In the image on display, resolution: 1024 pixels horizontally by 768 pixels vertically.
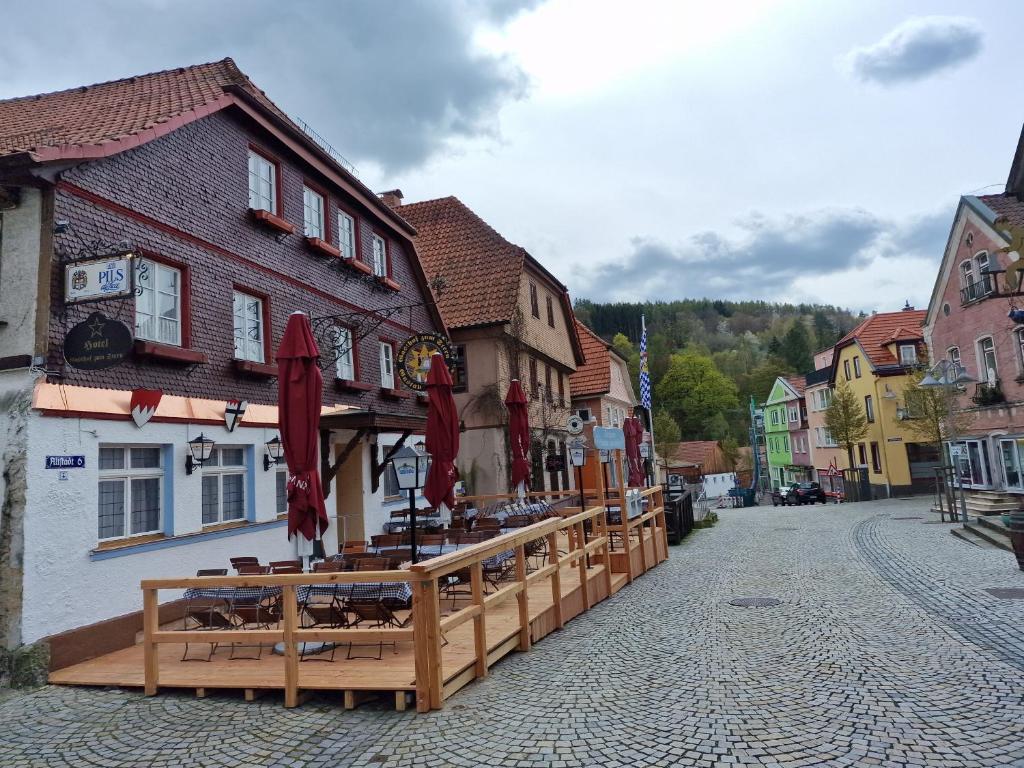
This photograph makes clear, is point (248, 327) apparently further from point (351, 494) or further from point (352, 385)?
point (351, 494)

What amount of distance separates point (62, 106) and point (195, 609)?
875cm

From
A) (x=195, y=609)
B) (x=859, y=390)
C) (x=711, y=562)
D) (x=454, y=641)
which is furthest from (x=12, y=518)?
(x=859, y=390)

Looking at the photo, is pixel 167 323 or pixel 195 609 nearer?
pixel 195 609

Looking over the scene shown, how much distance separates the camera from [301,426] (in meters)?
7.63

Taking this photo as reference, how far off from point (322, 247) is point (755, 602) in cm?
959

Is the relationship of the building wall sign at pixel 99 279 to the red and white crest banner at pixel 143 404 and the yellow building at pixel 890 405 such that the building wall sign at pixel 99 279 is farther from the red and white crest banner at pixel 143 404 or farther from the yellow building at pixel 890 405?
the yellow building at pixel 890 405

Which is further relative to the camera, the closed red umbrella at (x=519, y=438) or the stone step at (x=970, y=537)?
the closed red umbrella at (x=519, y=438)

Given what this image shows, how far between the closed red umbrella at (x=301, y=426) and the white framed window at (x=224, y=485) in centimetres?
292

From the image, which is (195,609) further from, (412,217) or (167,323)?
(412,217)

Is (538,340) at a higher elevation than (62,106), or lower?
lower

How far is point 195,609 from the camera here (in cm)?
746

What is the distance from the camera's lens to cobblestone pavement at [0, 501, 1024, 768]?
4.79m

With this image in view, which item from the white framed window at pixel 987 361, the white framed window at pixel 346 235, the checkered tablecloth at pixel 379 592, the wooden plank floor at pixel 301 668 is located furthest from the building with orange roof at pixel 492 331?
the white framed window at pixel 987 361

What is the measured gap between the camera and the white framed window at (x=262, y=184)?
12023 millimetres
